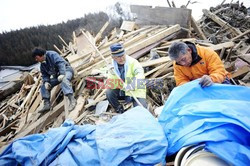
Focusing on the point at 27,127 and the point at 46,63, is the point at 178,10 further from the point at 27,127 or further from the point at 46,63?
the point at 27,127

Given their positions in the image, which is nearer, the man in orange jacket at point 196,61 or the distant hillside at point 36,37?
the man in orange jacket at point 196,61

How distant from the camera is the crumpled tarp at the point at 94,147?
5.81 ft

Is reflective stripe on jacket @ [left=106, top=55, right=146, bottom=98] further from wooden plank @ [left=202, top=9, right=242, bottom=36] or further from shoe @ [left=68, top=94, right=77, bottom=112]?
wooden plank @ [left=202, top=9, right=242, bottom=36]

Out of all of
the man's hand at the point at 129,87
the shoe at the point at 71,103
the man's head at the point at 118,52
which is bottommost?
the shoe at the point at 71,103

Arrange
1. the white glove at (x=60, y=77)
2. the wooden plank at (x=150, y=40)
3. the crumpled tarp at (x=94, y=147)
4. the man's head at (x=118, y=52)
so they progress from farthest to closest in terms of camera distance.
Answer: the wooden plank at (x=150, y=40), the white glove at (x=60, y=77), the man's head at (x=118, y=52), the crumpled tarp at (x=94, y=147)

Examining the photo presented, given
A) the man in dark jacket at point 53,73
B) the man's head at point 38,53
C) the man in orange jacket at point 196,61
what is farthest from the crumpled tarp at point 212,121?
the man's head at point 38,53

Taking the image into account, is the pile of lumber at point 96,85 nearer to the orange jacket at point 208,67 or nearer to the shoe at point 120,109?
the shoe at point 120,109

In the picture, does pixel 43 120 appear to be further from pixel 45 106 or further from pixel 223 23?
pixel 223 23

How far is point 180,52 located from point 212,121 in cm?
123

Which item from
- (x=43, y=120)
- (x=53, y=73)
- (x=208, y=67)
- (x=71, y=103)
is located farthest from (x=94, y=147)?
(x=53, y=73)

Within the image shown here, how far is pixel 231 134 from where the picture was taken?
5.14 feet

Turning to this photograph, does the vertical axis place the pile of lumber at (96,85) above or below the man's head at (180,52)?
below

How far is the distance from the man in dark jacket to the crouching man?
3.96 feet

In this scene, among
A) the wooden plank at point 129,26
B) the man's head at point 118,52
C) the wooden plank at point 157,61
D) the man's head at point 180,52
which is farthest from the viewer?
the wooden plank at point 129,26
